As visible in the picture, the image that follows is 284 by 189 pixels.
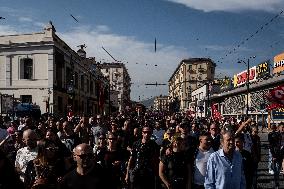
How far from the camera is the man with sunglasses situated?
739 cm

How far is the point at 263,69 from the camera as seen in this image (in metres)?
44.0

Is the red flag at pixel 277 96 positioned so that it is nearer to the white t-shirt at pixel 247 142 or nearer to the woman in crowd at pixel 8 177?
the white t-shirt at pixel 247 142

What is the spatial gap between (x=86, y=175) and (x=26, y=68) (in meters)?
38.1

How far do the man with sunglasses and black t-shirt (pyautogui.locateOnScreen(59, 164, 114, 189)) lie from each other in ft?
8.84

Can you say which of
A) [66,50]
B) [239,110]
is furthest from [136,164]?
[239,110]

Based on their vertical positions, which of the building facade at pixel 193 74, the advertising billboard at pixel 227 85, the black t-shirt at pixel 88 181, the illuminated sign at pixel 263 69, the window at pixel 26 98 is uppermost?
the building facade at pixel 193 74

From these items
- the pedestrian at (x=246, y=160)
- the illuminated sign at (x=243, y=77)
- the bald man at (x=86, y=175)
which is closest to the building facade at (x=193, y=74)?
the illuminated sign at (x=243, y=77)

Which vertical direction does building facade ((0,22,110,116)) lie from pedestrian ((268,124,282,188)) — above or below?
above

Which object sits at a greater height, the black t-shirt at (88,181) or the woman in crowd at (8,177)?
the woman in crowd at (8,177)

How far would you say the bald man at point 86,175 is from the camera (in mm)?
4605

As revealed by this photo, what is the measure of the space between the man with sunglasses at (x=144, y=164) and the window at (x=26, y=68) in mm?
34831

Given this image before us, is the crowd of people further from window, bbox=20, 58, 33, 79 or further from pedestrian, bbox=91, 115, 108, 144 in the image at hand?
window, bbox=20, 58, 33, 79

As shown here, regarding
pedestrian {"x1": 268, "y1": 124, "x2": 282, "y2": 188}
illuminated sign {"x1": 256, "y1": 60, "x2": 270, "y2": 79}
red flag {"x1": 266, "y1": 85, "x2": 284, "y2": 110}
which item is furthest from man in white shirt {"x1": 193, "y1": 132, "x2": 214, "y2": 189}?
illuminated sign {"x1": 256, "y1": 60, "x2": 270, "y2": 79}

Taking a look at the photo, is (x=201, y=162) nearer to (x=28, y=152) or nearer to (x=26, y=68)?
(x=28, y=152)
